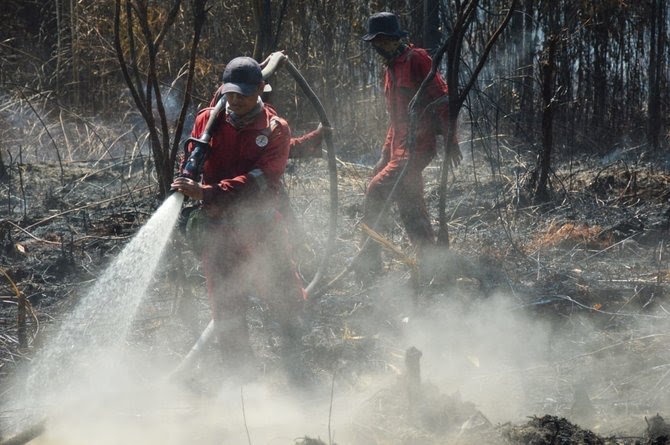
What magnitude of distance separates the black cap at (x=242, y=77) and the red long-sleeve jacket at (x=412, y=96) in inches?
72.3

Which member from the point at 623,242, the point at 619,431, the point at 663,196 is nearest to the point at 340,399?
the point at 619,431

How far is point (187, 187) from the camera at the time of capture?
422cm

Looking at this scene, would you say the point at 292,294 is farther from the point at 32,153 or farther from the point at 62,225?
the point at 32,153

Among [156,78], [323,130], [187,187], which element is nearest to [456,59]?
[323,130]

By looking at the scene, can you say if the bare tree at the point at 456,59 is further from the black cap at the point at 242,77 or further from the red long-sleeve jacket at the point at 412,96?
the black cap at the point at 242,77

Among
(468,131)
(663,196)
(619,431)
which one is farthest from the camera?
(468,131)

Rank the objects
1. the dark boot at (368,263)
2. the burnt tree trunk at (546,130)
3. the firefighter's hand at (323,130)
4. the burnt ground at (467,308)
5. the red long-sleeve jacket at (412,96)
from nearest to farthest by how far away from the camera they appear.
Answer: the burnt ground at (467,308) → the firefighter's hand at (323,130) → the red long-sleeve jacket at (412,96) → the dark boot at (368,263) → the burnt tree trunk at (546,130)

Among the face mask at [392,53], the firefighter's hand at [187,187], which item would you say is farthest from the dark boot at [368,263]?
the firefighter's hand at [187,187]

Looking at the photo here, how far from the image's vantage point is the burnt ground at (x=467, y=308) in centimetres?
436

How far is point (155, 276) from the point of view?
21.5 feet

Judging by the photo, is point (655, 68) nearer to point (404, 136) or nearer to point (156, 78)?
point (404, 136)

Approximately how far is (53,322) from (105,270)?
3.22ft

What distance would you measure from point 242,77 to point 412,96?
2.06m

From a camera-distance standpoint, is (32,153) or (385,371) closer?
(385,371)
